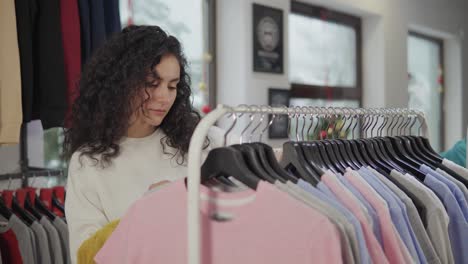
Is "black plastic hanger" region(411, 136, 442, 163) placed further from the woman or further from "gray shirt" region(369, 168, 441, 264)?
the woman

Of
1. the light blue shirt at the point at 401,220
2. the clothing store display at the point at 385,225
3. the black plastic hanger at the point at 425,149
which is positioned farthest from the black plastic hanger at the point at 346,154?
the black plastic hanger at the point at 425,149

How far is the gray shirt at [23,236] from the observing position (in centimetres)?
169

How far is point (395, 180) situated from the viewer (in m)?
1.23

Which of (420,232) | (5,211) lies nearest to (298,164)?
(420,232)

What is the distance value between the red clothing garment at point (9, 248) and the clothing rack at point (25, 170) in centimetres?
49

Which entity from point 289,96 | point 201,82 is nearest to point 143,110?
point 201,82

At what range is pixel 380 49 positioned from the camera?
453 centimetres

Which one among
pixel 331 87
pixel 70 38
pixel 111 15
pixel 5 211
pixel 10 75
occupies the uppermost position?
pixel 111 15

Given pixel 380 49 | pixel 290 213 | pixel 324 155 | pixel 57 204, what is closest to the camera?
pixel 290 213

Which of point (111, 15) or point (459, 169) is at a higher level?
point (111, 15)

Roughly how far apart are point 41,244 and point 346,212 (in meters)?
1.18

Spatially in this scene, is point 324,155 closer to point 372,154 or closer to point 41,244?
point 372,154

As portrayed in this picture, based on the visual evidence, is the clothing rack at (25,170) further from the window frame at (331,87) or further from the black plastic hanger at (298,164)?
the window frame at (331,87)

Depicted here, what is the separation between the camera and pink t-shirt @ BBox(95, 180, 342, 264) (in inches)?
33.7
